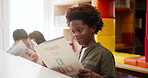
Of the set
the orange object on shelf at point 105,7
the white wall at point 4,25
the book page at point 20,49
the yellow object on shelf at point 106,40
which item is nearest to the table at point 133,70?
the yellow object on shelf at point 106,40

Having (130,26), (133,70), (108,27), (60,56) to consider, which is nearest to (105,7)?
(108,27)

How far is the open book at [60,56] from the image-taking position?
2.12 feet

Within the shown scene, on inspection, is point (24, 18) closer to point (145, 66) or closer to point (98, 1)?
point (98, 1)

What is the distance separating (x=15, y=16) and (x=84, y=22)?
2.35 m

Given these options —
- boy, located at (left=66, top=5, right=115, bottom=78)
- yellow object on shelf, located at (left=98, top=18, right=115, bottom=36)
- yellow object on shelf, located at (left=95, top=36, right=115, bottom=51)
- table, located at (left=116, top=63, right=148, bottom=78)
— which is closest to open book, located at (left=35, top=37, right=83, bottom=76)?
boy, located at (left=66, top=5, right=115, bottom=78)

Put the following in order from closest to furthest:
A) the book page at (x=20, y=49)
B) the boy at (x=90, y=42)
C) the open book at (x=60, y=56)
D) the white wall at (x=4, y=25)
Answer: the open book at (x=60, y=56) → the boy at (x=90, y=42) → the book page at (x=20, y=49) → the white wall at (x=4, y=25)

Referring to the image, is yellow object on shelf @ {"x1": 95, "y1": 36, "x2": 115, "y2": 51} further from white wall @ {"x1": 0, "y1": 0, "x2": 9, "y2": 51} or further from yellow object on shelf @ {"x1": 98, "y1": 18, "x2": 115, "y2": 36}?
white wall @ {"x1": 0, "y1": 0, "x2": 9, "y2": 51}

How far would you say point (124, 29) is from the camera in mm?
3471

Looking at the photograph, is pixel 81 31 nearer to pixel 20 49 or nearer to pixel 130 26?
pixel 20 49

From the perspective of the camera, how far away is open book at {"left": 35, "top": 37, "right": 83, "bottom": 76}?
65 centimetres

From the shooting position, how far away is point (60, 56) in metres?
0.69

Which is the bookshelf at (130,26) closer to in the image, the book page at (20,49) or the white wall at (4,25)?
the white wall at (4,25)

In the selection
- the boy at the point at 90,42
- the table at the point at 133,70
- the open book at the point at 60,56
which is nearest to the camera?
the open book at the point at 60,56

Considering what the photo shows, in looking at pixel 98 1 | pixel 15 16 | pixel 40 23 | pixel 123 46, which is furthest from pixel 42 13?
pixel 123 46
